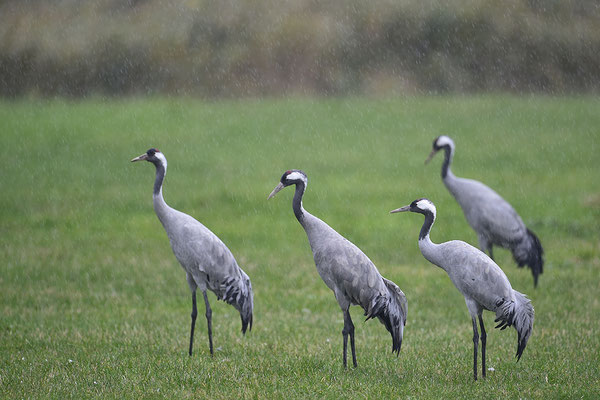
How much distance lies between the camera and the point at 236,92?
29.5 metres

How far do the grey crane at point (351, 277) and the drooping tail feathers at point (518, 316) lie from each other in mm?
889

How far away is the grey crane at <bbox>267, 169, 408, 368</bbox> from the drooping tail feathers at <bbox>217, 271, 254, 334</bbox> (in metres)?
0.89

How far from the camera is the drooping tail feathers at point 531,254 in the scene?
10.6 m

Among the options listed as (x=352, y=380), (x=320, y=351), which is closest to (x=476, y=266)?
(x=352, y=380)

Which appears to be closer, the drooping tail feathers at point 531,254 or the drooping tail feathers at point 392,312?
the drooping tail feathers at point 392,312

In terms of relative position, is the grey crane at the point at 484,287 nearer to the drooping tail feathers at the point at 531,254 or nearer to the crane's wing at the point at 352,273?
the crane's wing at the point at 352,273

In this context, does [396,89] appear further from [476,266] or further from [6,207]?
[476,266]

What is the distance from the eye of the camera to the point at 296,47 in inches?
1256

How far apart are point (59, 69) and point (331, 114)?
10517 millimetres

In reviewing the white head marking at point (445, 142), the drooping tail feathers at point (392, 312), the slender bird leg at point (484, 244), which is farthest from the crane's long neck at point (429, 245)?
the white head marking at point (445, 142)

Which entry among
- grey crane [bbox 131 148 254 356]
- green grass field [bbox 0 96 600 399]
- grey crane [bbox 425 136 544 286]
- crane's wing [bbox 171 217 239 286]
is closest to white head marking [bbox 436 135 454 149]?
grey crane [bbox 425 136 544 286]

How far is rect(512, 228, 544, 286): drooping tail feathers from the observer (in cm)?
1058

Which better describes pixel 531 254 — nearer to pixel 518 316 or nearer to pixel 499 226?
pixel 499 226

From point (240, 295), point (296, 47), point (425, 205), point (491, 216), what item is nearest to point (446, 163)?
point (491, 216)
